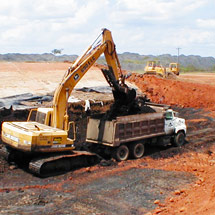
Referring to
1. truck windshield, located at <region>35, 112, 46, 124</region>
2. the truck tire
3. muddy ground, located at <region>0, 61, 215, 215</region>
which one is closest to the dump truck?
the truck tire

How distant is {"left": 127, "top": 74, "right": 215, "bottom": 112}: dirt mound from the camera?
33312mm

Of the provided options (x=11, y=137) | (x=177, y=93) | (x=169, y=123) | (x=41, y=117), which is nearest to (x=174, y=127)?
(x=169, y=123)

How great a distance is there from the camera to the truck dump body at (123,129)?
16.1 meters

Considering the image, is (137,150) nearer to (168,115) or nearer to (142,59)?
(168,115)

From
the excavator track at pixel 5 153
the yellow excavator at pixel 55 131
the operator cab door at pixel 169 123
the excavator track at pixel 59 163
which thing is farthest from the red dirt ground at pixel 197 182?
the excavator track at pixel 5 153

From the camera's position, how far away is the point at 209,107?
32156mm

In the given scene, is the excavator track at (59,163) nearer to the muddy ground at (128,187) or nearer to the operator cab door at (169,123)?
the muddy ground at (128,187)

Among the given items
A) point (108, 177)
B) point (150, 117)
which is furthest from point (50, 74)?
point (108, 177)

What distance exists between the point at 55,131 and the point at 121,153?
3.63 m

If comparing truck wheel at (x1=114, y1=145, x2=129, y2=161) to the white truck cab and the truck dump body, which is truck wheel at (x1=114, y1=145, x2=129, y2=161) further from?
the white truck cab

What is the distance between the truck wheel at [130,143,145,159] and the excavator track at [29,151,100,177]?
191 cm

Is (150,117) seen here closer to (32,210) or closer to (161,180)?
(161,180)

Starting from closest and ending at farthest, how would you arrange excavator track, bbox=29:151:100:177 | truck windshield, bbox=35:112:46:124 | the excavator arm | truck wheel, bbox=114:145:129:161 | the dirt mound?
excavator track, bbox=29:151:100:177
the excavator arm
truck windshield, bbox=35:112:46:124
truck wheel, bbox=114:145:129:161
the dirt mound

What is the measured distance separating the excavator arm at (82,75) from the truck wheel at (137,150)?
7.21ft
